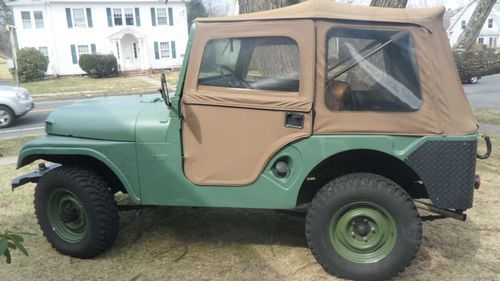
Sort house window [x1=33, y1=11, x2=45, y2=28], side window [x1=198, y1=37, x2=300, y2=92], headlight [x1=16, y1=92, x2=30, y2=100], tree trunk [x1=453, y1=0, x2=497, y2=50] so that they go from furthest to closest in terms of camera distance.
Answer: house window [x1=33, y1=11, x2=45, y2=28], headlight [x1=16, y1=92, x2=30, y2=100], tree trunk [x1=453, y1=0, x2=497, y2=50], side window [x1=198, y1=37, x2=300, y2=92]

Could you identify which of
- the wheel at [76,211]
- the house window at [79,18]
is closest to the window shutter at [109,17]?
the house window at [79,18]

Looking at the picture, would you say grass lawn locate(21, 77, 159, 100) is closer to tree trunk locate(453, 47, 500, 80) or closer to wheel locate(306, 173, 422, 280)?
tree trunk locate(453, 47, 500, 80)

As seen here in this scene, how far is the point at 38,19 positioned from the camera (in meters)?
32.0

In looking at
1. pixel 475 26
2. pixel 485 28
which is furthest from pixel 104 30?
pixel 485 28

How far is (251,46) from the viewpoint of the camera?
351 cm

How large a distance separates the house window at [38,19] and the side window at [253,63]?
32.8 meters

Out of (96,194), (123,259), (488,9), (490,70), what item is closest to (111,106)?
(96,194)

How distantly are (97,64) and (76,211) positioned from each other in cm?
2947

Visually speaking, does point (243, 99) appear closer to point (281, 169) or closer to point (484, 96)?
point (281, 169)

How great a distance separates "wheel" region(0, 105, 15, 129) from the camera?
12.6 metres

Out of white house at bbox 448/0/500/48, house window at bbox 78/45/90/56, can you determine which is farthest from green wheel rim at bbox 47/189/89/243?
white house at bbox 448/0/500/48

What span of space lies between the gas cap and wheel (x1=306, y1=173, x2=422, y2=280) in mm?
317

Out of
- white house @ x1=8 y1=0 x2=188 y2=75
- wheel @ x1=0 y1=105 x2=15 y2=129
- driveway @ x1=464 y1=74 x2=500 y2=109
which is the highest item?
white house @ x1=8 y1=0 x2=188 y2=75

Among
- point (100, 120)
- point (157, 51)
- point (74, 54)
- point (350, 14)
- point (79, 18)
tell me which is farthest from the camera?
point (157, 51)
